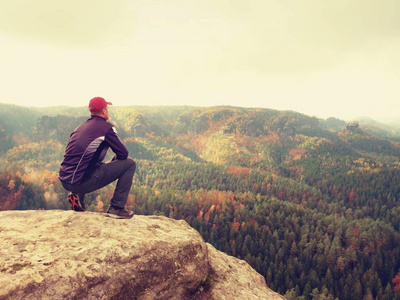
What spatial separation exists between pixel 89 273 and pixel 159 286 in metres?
2.85

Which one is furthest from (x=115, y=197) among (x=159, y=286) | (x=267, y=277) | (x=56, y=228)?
(x=267, y=277)

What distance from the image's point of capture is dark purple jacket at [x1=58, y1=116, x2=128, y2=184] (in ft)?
30.9

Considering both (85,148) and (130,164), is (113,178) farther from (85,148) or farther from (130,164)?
(85,148)

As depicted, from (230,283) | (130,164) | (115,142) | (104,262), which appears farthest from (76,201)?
(230,283)

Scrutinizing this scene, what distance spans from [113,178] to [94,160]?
1203 millimetres

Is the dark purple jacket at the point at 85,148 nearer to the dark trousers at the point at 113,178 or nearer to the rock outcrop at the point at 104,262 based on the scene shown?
the dark trousers at the point at 113,178

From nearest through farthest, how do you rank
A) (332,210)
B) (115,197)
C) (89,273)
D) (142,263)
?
(89,273) < (142,263) < (115,197) < (332,210)

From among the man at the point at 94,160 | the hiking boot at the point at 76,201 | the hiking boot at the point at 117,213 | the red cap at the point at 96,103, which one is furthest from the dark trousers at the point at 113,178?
the red cap at the point at 96,103

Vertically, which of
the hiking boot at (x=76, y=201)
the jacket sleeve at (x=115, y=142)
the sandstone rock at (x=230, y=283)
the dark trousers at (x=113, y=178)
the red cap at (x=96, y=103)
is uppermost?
the red cap at (x=96, y=103)

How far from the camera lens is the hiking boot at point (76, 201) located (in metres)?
10.6

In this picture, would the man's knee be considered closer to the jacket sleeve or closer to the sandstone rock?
the jacket sleeve

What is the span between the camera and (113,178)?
1060 cm

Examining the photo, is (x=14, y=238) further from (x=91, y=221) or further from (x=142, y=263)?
(x=142, y=263)

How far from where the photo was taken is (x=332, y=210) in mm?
168625
